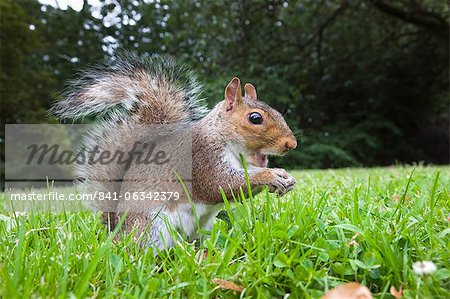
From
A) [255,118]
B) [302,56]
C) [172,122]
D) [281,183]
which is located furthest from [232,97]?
[302,56]

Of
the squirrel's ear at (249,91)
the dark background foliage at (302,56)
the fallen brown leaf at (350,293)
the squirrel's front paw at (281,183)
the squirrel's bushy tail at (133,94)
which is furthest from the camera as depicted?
the dark background foliage at (302,56)

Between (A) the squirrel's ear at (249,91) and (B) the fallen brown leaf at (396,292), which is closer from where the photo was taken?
(B) the fallen brown leaf at (396,292)

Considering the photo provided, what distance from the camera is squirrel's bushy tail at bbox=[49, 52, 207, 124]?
132 cm

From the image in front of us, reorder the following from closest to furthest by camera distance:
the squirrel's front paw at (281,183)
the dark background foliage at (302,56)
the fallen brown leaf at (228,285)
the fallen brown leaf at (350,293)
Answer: the fallen brown leaf at (350,293), the fallen brown leaf at (228,285), the squirrel's front paw at (281,183), the dark background foliage at (302,56)

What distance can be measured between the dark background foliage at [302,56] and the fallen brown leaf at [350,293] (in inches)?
234

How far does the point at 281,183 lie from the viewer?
3.86ft

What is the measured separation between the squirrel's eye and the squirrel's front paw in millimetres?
198

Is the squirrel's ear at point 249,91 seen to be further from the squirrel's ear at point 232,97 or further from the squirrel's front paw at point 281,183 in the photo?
the squirrel's front paw at point 281,183

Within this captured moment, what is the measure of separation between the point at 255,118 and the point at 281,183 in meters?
0.25

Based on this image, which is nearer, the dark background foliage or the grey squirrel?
the grey squirrel

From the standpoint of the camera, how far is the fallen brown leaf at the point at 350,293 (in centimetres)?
67

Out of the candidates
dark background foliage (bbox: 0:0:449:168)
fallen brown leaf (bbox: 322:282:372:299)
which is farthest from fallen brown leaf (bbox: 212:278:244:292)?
dark background foliage (bbox: 0:0:449:168)

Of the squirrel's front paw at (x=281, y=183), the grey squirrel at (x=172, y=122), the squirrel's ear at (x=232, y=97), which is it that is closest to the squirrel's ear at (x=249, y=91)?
the grey squirrel at (x=172, y=122)

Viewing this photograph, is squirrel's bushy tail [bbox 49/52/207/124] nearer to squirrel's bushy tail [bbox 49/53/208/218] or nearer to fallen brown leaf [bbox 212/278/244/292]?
squirrel's bushy tail [bbox 49/53/208/218]
